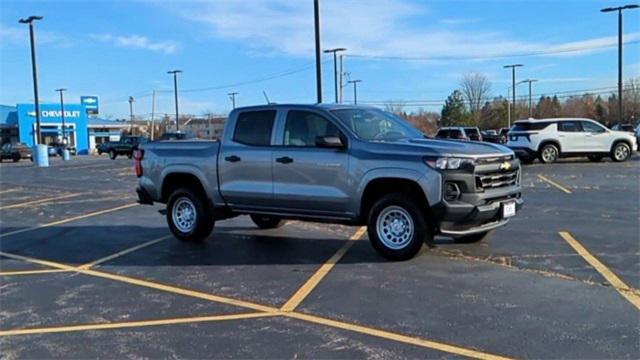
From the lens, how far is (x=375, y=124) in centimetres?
809

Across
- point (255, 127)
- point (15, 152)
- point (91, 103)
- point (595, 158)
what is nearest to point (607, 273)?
point (255, 127)

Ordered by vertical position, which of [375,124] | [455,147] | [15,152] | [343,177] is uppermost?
[375,124]

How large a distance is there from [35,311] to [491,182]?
16.0 feet

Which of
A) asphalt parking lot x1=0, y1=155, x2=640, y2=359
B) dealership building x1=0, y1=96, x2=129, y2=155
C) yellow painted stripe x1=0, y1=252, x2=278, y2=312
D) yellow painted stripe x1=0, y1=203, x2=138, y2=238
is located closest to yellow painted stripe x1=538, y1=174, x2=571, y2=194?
asphalt parking lot x1=0, y1=155, x2=640, y2=359

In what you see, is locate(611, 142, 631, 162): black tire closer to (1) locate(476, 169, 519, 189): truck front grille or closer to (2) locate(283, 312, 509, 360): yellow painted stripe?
(1) locate(476, 169, 519, 189): truck front grille

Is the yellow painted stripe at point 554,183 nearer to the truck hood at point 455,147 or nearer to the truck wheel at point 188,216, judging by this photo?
the truck hood at point 455,147

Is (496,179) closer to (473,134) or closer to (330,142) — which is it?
(330,142)

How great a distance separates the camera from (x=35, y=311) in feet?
19.1

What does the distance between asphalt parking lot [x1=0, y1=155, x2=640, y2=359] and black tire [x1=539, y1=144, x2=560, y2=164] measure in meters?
15.3

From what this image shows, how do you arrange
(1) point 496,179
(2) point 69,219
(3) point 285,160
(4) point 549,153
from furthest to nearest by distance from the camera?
(4) point 549,153 → (2) point 69,219 → (3) point 285,160 → (1) point 496,179

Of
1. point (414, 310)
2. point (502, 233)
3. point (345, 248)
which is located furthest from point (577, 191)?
point (414, 310)

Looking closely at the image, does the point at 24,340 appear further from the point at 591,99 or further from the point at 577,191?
the point at 591,99

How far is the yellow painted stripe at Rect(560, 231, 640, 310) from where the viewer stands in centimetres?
575

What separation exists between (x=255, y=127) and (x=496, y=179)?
321 cm
